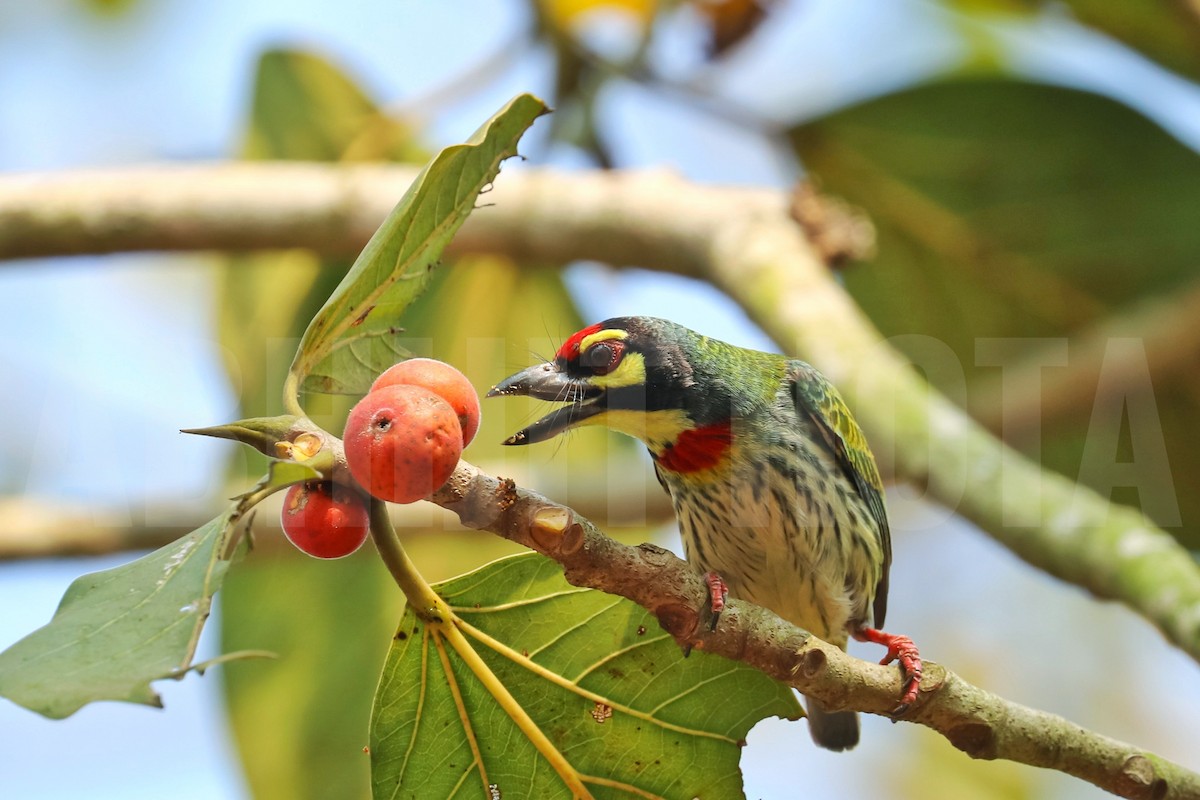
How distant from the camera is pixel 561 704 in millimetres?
1962

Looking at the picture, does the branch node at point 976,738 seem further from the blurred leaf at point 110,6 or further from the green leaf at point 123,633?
the blurred leaf at point 110,6

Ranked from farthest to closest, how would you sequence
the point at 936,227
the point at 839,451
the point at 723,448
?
the point at 936,227 → the point at 839,451 → the point at 723,448

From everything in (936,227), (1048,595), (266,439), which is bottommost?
(1048,595)

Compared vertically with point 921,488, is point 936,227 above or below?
above

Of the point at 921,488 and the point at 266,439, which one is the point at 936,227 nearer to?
the point at 921,488

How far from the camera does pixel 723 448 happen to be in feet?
9.47

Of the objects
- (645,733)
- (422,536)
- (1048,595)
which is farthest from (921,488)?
(1048,595)

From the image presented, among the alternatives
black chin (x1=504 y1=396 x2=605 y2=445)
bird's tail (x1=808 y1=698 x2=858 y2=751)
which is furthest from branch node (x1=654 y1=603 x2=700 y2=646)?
bird's tail (x1=808 y1=698 x2=858 y2=751)

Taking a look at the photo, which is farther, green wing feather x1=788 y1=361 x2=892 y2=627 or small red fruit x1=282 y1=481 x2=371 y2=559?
green wing feather x1=788 y1=361 x2=892 y2=627

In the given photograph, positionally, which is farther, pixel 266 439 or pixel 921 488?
pixel 921 488

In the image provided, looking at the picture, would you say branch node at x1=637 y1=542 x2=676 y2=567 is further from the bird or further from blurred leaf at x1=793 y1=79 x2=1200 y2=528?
blurred leaf at x1=793 y1=79 x2=1200 y2=528

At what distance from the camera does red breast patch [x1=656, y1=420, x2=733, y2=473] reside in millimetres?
2848

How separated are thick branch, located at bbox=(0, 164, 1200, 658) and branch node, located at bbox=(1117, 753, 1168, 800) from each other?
0.23 meters

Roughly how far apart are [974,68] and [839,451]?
248 centimetres
